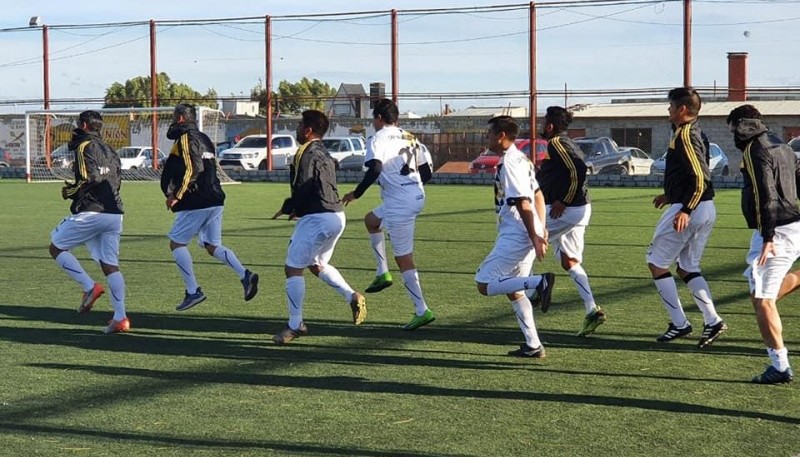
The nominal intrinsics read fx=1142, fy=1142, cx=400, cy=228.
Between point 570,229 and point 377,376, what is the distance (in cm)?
283

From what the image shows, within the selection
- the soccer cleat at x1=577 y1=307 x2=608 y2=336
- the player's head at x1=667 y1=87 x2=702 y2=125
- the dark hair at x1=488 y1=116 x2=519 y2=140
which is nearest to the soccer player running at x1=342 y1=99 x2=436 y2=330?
the soccer cleat at x1=577 y1=307 x2=608 y2=336

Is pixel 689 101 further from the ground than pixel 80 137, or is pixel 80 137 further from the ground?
pixel 689 101

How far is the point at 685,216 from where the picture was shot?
854cm

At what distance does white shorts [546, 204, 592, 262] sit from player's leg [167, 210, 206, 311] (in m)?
3.37

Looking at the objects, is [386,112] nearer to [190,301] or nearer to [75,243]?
[190,301]

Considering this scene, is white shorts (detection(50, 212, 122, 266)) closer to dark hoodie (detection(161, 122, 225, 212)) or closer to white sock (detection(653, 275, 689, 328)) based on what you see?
dark hoodie (detection(161, 122, 225, 212))

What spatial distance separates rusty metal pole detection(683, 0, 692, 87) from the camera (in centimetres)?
3219

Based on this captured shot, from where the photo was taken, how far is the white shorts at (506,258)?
8.41 m

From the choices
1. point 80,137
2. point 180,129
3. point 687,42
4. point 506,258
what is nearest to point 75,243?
point 80,137

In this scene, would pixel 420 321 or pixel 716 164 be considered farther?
pixel 716 164

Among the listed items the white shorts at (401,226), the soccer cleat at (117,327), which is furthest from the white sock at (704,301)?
the soccer cleat at (117,327)

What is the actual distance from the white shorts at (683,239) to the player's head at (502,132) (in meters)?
1.46

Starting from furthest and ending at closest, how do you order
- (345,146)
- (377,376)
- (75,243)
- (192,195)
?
(345,146)
(192,195)
(75,243)
(377,376)

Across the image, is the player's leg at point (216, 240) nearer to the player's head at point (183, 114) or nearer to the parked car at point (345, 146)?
the player's head at point (183, 114)
